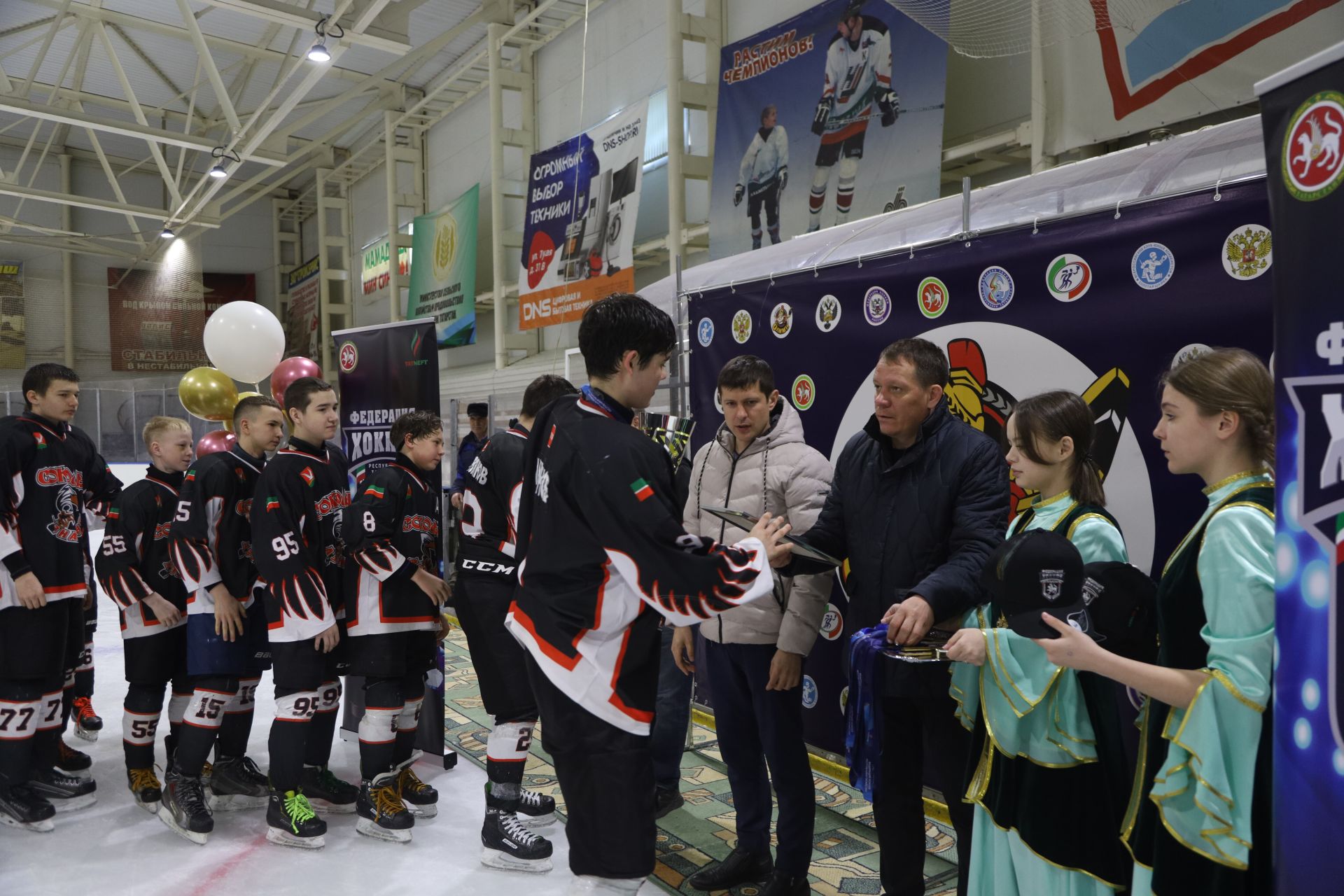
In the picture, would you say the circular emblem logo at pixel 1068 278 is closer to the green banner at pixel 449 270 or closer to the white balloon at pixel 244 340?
the white balloon at pixel 244 340

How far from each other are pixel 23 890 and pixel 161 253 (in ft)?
56.0

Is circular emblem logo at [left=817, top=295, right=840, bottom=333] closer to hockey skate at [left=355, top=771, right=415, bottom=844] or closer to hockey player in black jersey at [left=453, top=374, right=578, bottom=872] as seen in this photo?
hockey player in black jersey at [left=453, top=374, right=578, bottom=872]

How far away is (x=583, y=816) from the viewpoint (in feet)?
6.31

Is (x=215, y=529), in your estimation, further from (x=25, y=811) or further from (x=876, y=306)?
(x=876, y=306)

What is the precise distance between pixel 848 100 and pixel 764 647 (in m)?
4.80

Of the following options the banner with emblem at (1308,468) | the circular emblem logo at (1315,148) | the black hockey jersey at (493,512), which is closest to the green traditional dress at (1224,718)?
the banner with emblem at (1308,468)

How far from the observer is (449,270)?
1267cm

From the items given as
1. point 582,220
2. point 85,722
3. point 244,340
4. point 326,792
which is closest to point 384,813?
point 326,792

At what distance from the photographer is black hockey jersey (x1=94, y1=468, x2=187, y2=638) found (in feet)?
12.1

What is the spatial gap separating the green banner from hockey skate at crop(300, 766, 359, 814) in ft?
29.7

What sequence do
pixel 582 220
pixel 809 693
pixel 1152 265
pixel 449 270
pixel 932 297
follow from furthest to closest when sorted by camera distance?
1. pixel 449 270
2. pixel 582 220
3. pixel 809 693
4. pixel 932 297
5. pixel 1152 265

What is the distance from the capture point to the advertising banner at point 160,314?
18031 mm

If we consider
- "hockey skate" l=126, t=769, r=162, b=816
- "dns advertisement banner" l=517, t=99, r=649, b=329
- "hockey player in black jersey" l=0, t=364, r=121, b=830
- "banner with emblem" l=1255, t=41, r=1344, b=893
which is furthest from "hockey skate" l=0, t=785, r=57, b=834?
"dns advertisement banner" l=517, t=99, r=649, b=329

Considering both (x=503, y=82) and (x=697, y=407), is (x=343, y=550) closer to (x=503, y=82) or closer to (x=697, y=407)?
(x=697, y=407)
